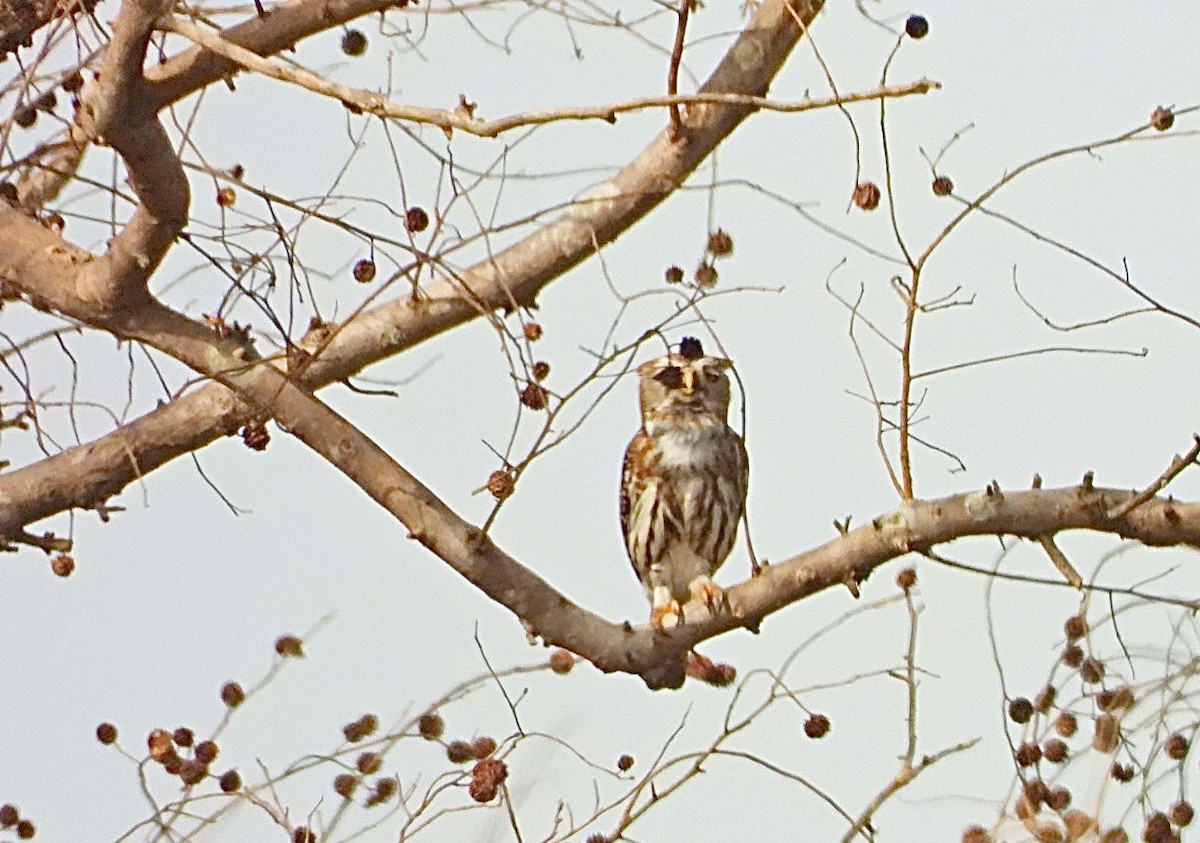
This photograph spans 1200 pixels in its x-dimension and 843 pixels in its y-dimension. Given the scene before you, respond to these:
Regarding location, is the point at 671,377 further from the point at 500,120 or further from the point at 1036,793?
the point at 500,120

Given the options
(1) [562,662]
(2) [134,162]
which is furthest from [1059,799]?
(2) [134,162]

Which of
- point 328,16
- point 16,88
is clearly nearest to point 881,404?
point 328,16

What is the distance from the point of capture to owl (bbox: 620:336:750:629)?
5.61 m

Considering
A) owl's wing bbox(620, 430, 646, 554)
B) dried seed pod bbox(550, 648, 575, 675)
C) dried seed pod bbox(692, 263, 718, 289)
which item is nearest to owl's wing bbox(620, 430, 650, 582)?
owl's wing bbox(620, 430, 646, 554)

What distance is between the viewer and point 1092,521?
362 cm

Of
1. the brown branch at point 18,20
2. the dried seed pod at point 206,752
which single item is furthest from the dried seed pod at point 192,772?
the brown branch at point 18,20

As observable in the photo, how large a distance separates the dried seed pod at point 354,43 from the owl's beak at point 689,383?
201cm

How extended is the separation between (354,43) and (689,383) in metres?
2.04

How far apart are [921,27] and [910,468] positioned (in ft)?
2.86

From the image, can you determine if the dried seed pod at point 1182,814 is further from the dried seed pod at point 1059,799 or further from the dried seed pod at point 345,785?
the dried seed pod at point 345,785

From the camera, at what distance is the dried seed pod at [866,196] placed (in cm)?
365

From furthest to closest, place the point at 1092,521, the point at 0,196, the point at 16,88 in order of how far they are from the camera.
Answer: the point at 0,196 < the point at 16,88 < the point at 1092,521

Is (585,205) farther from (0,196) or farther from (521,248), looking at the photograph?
(0,196)

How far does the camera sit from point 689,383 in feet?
19.5
